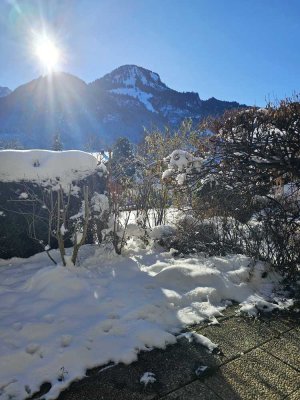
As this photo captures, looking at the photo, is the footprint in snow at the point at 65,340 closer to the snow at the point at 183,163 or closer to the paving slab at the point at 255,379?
the paving slab at the point at 255,379

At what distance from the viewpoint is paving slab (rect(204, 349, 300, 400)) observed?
228 cm

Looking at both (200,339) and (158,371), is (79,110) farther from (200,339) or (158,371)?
(158,371)

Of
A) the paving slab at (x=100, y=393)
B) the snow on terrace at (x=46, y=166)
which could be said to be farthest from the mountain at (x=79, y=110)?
the paving slab at (x=100, y=393)

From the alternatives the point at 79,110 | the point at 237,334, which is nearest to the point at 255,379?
the point at 237,334

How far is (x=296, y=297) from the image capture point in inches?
157

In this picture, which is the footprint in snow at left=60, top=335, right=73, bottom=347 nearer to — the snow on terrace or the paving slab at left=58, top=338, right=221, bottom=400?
the paving slab at left=58, top=338, right=221, bottom=400

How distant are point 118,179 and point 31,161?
1.83m

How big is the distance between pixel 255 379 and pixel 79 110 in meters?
160

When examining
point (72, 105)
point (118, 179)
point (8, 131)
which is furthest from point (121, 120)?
point (118, 179)

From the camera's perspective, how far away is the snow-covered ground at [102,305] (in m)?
2.56

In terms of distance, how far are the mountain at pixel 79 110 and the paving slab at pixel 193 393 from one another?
120 m

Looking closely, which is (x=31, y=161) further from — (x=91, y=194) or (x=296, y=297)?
(x=296, y=297)

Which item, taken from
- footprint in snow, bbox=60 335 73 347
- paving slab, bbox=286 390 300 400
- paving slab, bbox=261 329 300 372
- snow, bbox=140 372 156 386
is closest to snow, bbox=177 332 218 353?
paving slab, bbox=261 329 300 372

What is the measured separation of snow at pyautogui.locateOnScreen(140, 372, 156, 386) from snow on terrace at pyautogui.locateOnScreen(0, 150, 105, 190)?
4142mm
